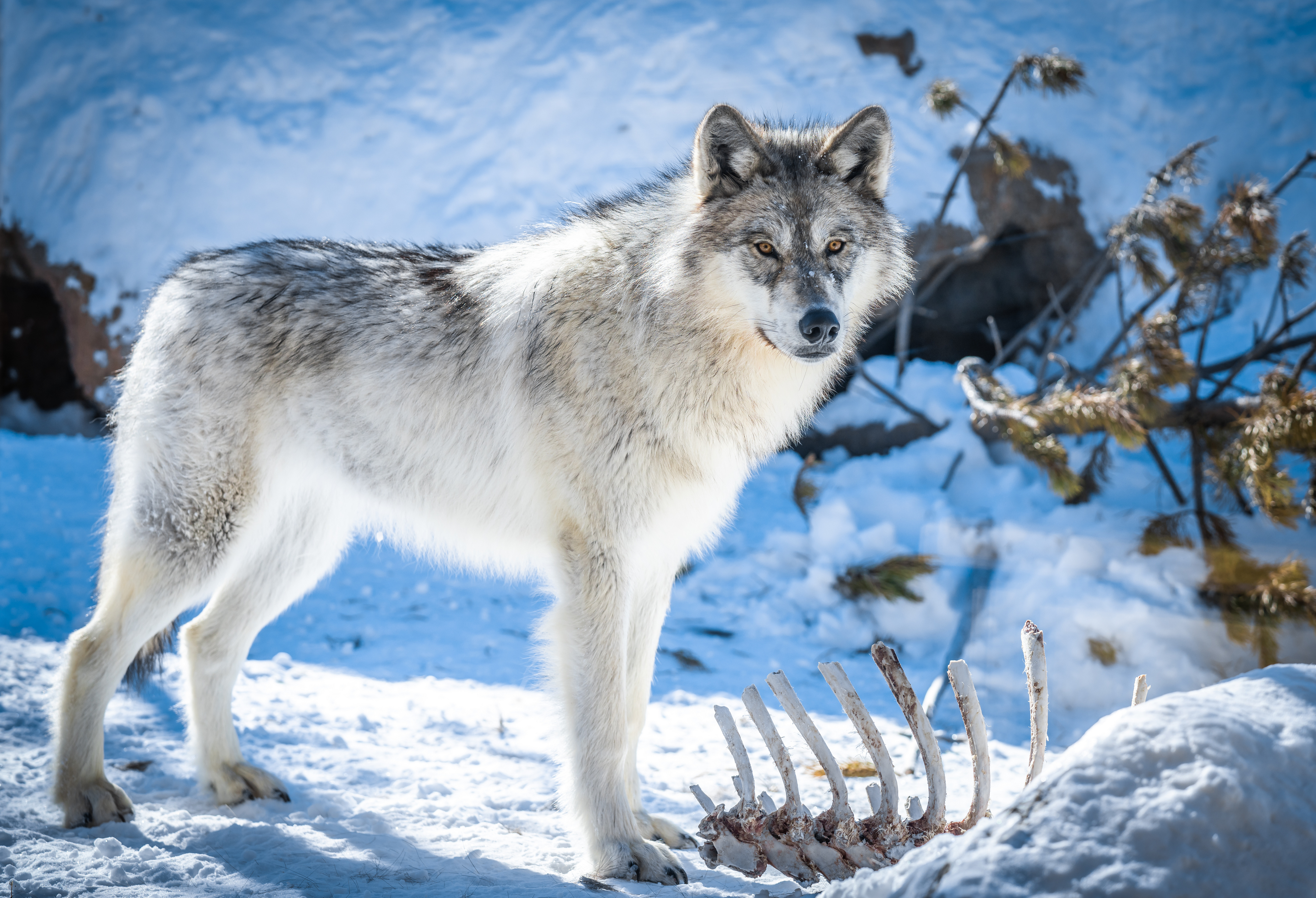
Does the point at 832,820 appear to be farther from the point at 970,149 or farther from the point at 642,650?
the point at 970,149

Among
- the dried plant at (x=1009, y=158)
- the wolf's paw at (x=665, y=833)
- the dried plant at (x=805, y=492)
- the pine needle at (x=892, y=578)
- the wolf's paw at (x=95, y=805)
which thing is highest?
the dried plant at (x=1009, y=158)

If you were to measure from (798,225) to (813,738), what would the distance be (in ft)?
4.65

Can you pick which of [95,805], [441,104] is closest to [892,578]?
[95,805]

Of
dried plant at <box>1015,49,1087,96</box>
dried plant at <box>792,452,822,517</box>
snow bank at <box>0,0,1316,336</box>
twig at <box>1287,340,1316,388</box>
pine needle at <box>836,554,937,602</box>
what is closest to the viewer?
twig at <box>1287,340,1316,388</box>

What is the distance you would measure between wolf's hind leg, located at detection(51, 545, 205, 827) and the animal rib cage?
1.91m

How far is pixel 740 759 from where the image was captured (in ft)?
7.09

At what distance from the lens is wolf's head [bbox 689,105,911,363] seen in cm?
233

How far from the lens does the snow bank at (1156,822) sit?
1191 mm

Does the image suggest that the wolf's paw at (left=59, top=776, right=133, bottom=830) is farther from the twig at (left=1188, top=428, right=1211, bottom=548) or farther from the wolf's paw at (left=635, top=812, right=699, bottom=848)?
the twig at (left=1188, top=428, right=1211, bottom=548)

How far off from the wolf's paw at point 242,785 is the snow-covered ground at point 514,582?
0.06 m

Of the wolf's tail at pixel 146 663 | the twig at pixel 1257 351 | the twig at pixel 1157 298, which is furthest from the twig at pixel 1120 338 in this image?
the wolf's tail at pixel 146 663

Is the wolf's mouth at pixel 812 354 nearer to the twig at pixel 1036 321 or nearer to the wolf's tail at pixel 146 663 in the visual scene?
the wolf's tail at pixel 146 663

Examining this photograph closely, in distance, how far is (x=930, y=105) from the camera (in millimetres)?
5203

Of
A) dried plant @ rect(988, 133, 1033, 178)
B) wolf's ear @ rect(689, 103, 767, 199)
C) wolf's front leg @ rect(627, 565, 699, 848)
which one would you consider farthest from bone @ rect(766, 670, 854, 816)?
dried plant @ rect(988, 133, 1033, 178)
